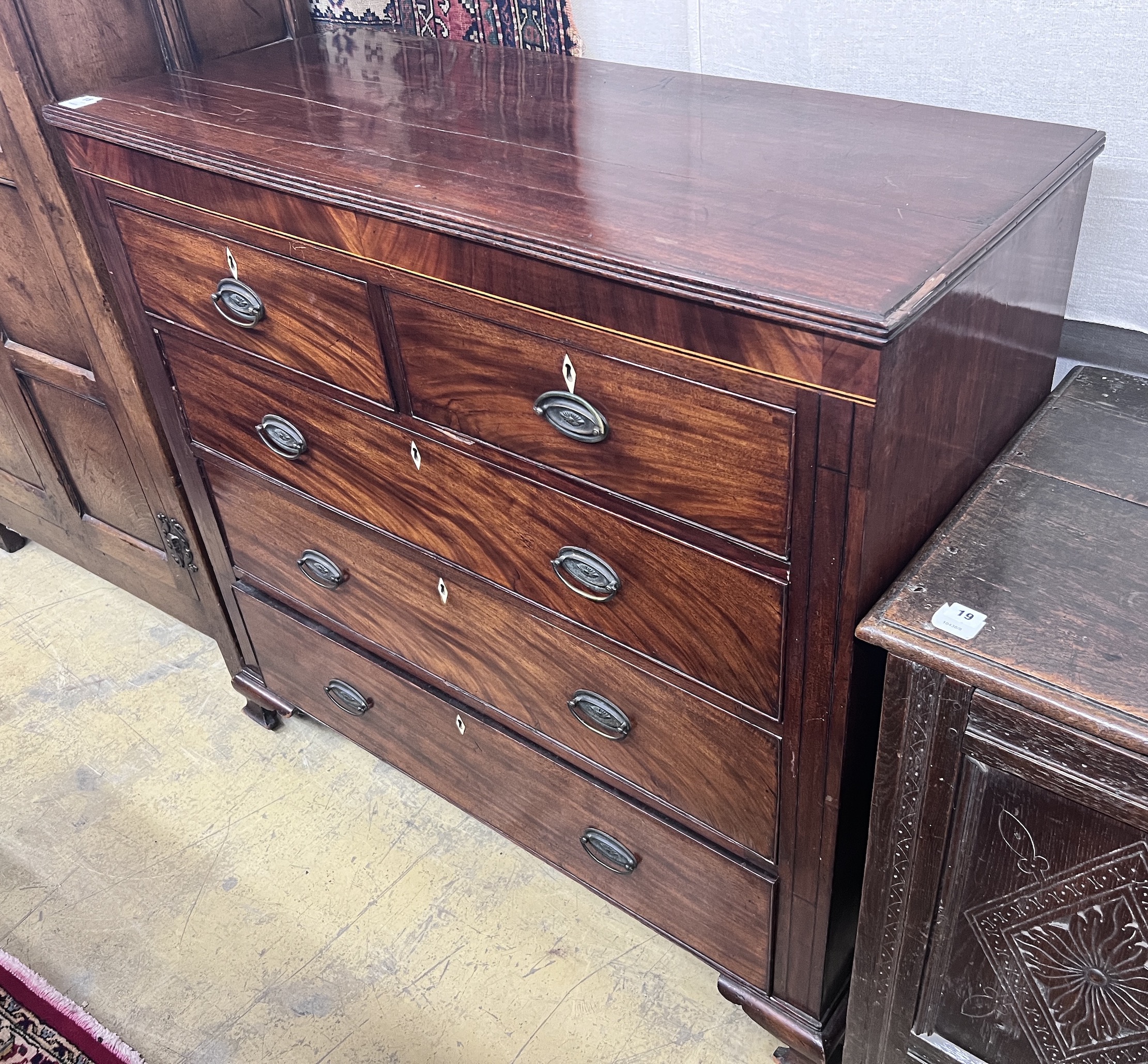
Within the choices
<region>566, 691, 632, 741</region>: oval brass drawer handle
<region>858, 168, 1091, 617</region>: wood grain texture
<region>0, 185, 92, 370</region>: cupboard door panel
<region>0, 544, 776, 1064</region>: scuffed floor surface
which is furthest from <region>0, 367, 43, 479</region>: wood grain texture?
<region>858, 168, 1091, 617</region>: wood grain texture

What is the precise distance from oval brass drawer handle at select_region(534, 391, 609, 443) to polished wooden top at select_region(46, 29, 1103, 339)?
0.15 meters

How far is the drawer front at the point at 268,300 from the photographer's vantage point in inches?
45.8

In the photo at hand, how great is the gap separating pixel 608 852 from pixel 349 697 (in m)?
0.50

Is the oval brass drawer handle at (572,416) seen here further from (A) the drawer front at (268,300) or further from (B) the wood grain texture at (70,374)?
(B) the wood grain texture at (70,374)

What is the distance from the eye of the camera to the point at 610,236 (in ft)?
2.96

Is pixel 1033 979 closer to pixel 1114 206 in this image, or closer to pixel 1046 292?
pixel 1046 292

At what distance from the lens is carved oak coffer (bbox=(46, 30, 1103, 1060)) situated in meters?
0.88

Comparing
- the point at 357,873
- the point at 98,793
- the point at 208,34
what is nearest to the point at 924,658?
the point at 357,873

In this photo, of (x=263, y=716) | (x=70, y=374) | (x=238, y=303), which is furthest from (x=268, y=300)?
(x=263, y=716)

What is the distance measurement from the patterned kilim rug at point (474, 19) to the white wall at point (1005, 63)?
0.14m

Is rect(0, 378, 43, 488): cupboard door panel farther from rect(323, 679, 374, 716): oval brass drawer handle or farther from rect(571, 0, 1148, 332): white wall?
rect(571, 0, 1148, 332): white wall

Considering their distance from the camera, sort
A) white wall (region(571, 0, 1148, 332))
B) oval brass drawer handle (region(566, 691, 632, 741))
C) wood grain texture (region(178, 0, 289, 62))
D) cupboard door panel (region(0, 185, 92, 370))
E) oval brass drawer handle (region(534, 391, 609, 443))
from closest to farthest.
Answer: oval brass drawer handle (region(534, 391, 609, 443)), white wall (region(571, 0, 1148, 332)), oval brass drawer handle (region(566, 691, 632, 741)), wood grain texture (region(178, 0, 289, 62)), cupboard door panel (region(0, 185, 92, 370))

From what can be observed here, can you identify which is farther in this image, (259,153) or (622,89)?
(622,89)

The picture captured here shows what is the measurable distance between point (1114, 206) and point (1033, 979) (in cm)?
82
